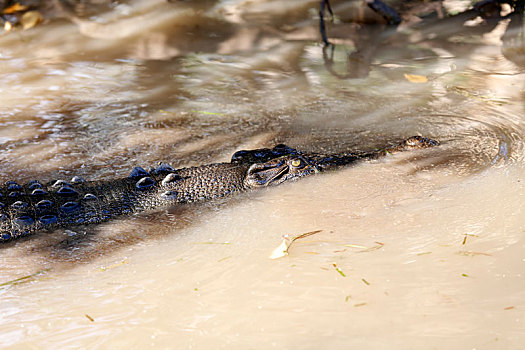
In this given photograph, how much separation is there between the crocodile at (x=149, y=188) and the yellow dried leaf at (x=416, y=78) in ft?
5.05

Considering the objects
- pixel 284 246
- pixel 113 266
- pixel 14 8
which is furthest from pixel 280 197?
pixel 14 8

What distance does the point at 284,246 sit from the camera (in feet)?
9.07

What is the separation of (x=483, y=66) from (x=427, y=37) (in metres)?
1.32

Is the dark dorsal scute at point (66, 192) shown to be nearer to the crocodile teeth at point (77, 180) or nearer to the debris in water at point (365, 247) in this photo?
the crocodile teeth at point (77, 180)

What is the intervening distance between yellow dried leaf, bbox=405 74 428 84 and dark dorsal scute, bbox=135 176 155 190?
305 cm

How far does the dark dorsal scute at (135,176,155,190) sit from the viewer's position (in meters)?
3.40

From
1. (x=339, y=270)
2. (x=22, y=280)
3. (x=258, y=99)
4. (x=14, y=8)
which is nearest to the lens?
(x=339, y=270)

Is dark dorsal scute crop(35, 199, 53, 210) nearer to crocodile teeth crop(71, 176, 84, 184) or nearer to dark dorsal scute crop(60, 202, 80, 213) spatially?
→ dark dorsal scute crop(60, 202, 80, 213)

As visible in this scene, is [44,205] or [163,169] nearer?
[44,205]

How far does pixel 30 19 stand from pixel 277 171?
576 centimetres

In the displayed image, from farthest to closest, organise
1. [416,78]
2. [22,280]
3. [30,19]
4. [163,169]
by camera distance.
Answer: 1. [30,19]
2. [416,78]
3. [163,169]
4. [22,280]

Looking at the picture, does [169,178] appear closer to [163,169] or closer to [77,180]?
[163,169]

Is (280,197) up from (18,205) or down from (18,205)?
down

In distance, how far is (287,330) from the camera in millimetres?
2139
